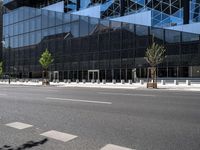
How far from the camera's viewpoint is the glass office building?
1614 inches

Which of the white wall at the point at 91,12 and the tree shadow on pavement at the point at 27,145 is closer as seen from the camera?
the tree shadow on pavement at the point at 27,145

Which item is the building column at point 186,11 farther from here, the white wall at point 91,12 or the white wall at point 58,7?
the white wall at point 58,7

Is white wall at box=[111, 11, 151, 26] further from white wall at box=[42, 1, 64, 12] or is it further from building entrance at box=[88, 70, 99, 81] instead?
white wall at box=[42, 1, 64, 12]

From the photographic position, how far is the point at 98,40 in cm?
4966

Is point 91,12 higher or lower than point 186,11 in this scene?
higher

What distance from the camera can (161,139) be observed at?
6.27 meters

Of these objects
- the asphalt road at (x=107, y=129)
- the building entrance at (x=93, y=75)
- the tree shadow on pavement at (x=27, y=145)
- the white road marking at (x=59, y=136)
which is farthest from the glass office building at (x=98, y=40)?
the tree shadow on pavement at (x=27, y=145)

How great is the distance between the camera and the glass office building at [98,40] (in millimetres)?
41000

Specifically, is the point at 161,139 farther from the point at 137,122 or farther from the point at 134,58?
the point at 134,58

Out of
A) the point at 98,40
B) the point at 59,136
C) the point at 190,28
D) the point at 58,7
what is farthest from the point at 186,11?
the point at 59,136

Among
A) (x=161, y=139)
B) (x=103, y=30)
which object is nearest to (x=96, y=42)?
(x=103, y=30)

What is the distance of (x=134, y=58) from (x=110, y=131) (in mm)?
38051

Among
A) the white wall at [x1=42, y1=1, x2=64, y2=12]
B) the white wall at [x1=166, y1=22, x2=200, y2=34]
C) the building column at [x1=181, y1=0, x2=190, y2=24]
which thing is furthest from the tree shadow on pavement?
the white wall at [x1=42, y1=1, x2=64, y2=12]

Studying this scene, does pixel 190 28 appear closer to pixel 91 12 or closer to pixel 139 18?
pixel 139 18
